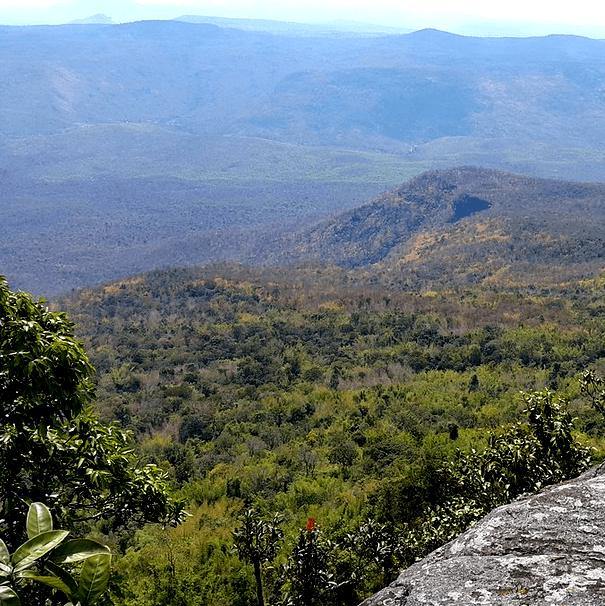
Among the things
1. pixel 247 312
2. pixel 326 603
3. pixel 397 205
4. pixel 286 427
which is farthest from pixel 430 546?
pixel 397 205

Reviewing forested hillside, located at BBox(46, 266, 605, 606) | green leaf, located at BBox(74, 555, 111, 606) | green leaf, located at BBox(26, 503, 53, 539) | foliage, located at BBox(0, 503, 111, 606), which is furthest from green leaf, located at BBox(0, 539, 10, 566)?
forested hillside, located at BBox(46, 266, 605, 606)

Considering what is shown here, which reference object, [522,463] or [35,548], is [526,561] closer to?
[35,548]

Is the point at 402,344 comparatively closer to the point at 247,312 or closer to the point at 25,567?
the point at 247,312

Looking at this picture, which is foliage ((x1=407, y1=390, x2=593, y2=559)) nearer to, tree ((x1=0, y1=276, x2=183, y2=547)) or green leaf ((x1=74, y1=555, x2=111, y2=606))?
tree ((x1=0, y1=276, x2=183, y2=547))

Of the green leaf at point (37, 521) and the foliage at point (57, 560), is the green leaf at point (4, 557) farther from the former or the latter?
the green leaf at point (37, 521)

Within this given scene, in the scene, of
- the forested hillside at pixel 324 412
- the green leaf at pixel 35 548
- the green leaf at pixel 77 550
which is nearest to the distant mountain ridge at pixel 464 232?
the forested hillside at pixel 324 412

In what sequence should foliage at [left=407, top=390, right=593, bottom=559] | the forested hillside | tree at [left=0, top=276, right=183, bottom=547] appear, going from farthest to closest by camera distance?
the forested hillside, foliage at [left=407, top=390, right=593, bottom=559], tree at [left=0, top=276, right=183, bottom=547]

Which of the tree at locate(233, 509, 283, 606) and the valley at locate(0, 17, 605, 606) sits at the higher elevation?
the tree at locate(233, 509, 283, 606)

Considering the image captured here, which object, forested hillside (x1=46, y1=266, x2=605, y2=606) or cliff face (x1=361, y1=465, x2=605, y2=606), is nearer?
cliff face (x1=361, y1=465, x2=605, y2=606)
